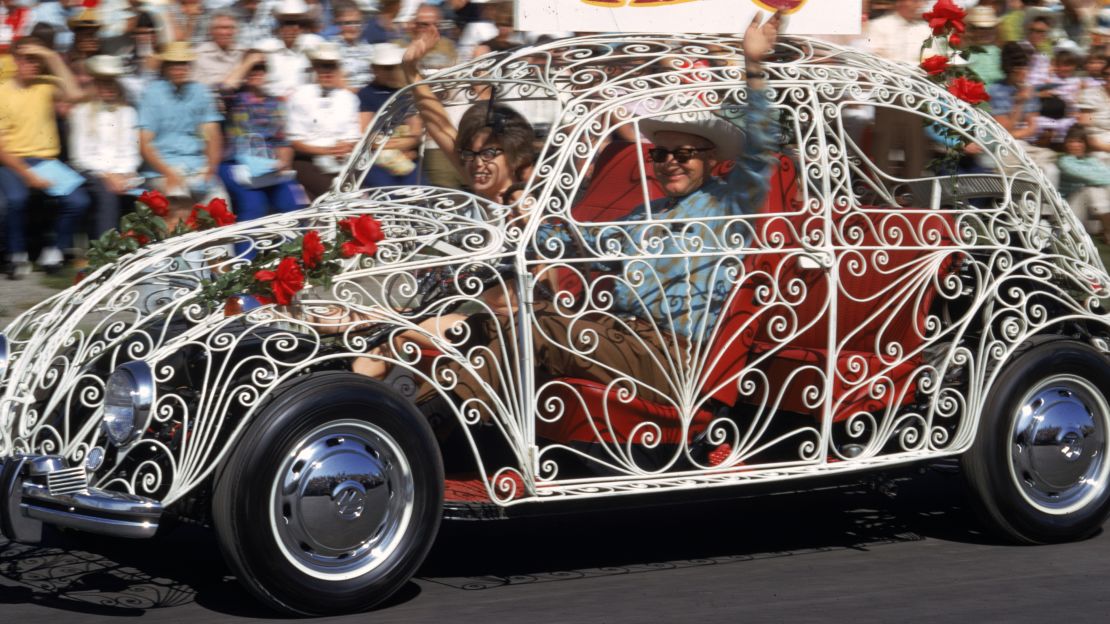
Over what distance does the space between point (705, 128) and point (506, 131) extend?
2.68 feet

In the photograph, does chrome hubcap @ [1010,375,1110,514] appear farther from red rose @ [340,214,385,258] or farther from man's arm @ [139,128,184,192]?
man's arm @ [139,128,184,192]

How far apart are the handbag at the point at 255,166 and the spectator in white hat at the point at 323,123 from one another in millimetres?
231

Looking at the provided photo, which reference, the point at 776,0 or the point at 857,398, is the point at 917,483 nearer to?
the point at 857,398

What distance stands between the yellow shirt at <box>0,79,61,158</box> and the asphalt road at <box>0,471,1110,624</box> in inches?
163

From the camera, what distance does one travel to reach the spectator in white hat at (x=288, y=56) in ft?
31.7

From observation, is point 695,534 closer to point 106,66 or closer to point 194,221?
point 194,221

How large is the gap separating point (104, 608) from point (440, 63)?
5068mm

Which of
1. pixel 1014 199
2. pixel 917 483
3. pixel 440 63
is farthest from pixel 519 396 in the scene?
pixel 440 63

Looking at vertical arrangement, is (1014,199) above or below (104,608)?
above

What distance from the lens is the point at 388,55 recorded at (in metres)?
9.30

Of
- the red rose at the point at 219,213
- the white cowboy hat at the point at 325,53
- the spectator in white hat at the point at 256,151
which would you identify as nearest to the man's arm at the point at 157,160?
the spectator in white hat at the point at 256,151

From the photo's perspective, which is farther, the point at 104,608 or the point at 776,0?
the point at 776,0

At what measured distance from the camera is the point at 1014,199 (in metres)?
6.57

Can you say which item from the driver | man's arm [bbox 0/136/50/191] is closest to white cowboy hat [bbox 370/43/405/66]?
man's arm [bbox 0/136/50/191]
